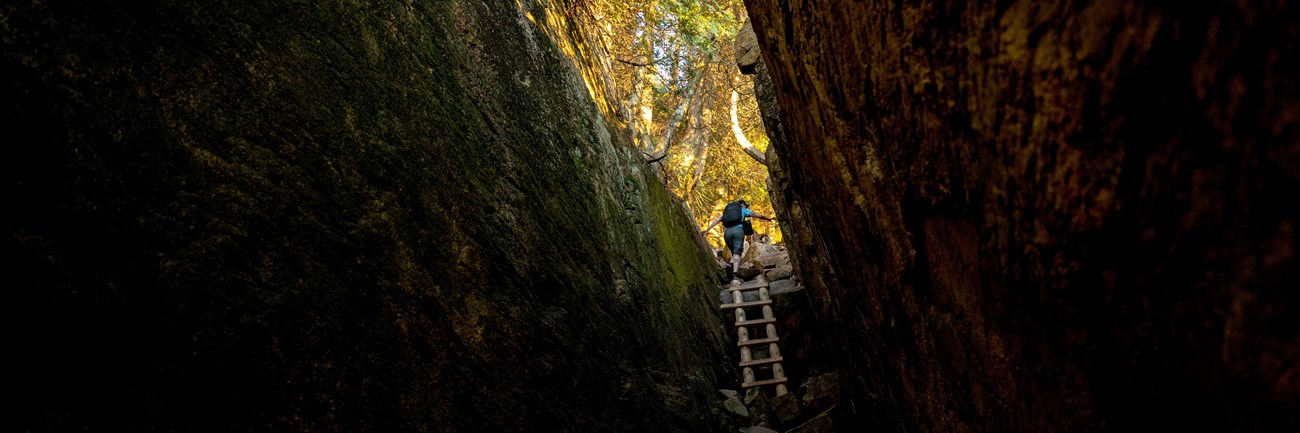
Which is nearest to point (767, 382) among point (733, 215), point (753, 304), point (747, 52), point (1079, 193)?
point (753, 304)

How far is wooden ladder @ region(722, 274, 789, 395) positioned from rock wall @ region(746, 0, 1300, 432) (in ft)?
17.1

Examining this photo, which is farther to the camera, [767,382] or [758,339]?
[758,339]

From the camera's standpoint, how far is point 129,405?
1727 millimetres

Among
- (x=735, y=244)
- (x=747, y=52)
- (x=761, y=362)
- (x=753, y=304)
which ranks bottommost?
(x=761, y=362)

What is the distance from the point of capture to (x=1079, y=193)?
1707mm

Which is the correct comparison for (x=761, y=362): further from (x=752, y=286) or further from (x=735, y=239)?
(x=735, y=239)

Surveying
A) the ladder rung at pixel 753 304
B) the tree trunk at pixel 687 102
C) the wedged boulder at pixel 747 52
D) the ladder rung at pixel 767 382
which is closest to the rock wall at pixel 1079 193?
the wedged boulder at pixel 747 52

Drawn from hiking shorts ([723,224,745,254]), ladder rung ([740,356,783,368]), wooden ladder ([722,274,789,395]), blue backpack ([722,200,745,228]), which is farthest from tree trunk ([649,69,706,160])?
ladder rung ([740,356,783,368])

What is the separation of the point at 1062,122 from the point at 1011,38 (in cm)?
27

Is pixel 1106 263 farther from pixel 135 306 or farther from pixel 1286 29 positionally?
pixel 135 306

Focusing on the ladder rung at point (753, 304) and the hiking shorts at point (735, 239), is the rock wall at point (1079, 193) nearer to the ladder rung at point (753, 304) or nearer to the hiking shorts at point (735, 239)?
the ladder rung at point (753, 304)

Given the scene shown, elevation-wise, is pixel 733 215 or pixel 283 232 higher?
pixel 733 215

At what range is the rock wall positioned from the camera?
121 centimetres

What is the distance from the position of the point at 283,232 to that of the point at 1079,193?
8.47ft
